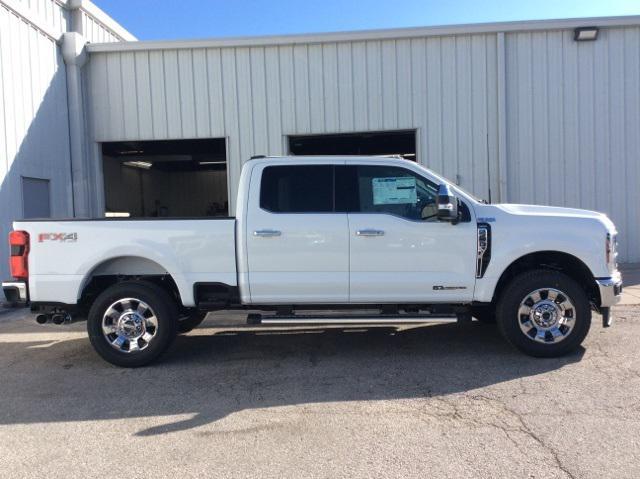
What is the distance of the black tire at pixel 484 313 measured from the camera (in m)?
6.06

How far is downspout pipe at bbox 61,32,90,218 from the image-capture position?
37.6ft

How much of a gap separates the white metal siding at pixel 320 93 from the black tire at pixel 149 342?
6.62 metres

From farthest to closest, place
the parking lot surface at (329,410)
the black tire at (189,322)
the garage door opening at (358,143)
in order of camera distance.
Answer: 1. the garage door opening at (358,143)
2. the black tire at (189,322)
3. the parking lot surface at (329,410)

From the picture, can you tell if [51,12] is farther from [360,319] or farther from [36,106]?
[360,319]

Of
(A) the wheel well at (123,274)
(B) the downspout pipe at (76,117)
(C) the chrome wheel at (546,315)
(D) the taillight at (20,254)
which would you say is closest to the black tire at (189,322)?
(A) the wheel well at (123,274)

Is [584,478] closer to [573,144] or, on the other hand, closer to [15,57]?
[573,144]

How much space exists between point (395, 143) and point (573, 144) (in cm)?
401

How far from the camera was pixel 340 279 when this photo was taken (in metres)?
5.54

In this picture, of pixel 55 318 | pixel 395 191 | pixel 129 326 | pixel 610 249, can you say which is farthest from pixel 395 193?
pixel 55 318

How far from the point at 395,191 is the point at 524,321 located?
6.11 feet

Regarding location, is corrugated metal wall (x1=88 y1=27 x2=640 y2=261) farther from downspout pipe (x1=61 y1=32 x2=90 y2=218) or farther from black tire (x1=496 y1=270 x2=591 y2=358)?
black tire (x1=496 y1=270 x2=591 y2=358)

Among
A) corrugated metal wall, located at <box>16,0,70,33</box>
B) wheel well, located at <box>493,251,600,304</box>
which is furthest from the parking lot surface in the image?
corrugated metal wall, located at <box>16,0,70,33</box>

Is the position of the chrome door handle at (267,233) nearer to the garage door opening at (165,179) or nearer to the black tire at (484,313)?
the black tire at (484,313)

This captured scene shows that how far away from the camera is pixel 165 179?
25219 mm
